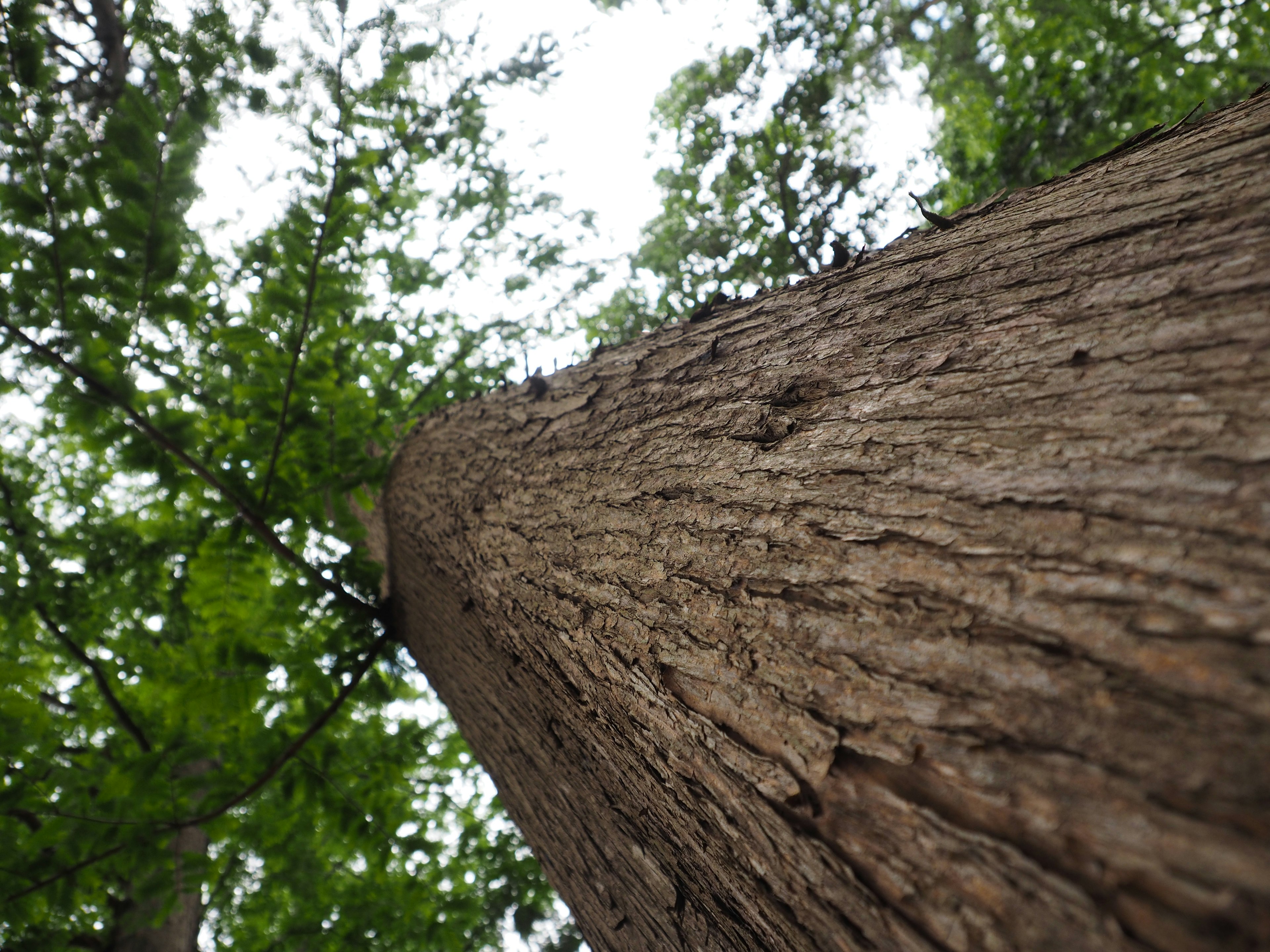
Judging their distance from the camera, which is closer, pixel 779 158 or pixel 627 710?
pixel 627 710

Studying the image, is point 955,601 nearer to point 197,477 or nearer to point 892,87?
point 197,477

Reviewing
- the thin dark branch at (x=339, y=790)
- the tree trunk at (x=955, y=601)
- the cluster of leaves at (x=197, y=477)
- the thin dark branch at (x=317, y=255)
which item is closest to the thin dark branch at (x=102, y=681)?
the cluster of leaves at (x=197, y=477)

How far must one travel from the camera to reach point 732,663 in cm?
91

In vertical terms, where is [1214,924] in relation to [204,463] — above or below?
below

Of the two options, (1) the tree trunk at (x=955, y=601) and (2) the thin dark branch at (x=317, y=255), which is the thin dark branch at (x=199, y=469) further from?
(1) the tree trunk at (x=955, y=601)

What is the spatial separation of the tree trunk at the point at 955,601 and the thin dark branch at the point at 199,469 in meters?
1.62

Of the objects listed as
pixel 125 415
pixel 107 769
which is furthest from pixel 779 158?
pixel 107 769

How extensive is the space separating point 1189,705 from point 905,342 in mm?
706

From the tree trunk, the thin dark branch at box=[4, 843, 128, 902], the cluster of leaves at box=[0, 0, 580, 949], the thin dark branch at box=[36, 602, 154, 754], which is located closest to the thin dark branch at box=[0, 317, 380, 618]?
the cluster of leaves at box=[0, 0, 580, 949]

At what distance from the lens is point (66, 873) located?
7.13ft

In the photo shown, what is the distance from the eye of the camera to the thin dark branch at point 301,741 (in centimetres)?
230

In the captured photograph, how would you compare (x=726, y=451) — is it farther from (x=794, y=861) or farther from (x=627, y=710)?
(x=794, y=861)

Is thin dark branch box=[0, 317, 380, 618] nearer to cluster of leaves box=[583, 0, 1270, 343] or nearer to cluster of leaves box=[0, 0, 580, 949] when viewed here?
cluster of leaves box=[0, 0, 580, 949]

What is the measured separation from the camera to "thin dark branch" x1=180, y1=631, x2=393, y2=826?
2.30m
